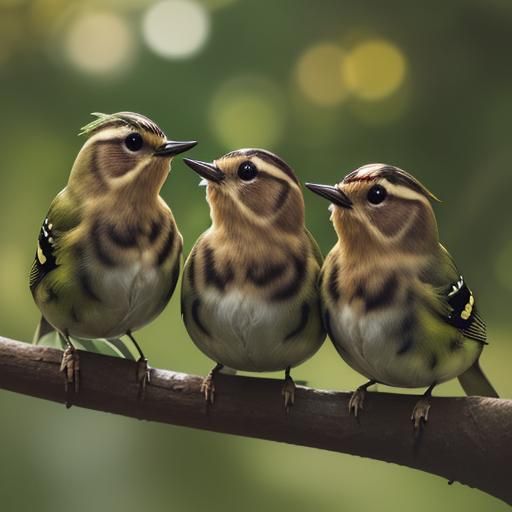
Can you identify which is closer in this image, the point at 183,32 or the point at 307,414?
the point at 307,414

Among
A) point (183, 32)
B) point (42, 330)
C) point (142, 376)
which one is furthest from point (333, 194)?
point (183, 32)

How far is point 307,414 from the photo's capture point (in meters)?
0.82

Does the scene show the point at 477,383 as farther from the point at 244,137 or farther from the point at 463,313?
the point at 244,137

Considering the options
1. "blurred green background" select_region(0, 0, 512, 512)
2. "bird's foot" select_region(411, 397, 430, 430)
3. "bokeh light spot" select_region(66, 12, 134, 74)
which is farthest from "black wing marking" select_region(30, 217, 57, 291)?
"bokeh light spot" select_region(66, 12, 134, 74)

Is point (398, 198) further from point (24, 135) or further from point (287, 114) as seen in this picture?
point (24, 135)

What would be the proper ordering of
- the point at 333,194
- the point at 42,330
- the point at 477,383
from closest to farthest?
the point at 333,194 < the point at 477,383 < the point at 42,330

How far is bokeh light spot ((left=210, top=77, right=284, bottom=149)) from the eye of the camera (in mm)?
1628

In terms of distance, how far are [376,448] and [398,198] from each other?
0.22 metres

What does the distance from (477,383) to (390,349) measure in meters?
0.16

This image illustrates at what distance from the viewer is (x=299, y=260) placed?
83 centimetres

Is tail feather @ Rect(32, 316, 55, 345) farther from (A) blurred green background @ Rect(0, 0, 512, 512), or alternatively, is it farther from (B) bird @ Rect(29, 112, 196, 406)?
(A) blurred green background @ Rect(0, 0, 512, 512)

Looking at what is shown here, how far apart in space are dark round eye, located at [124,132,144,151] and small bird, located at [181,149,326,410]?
5 cm

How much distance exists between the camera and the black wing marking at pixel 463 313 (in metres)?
0.82

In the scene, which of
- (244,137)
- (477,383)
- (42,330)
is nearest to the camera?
(477,383)
